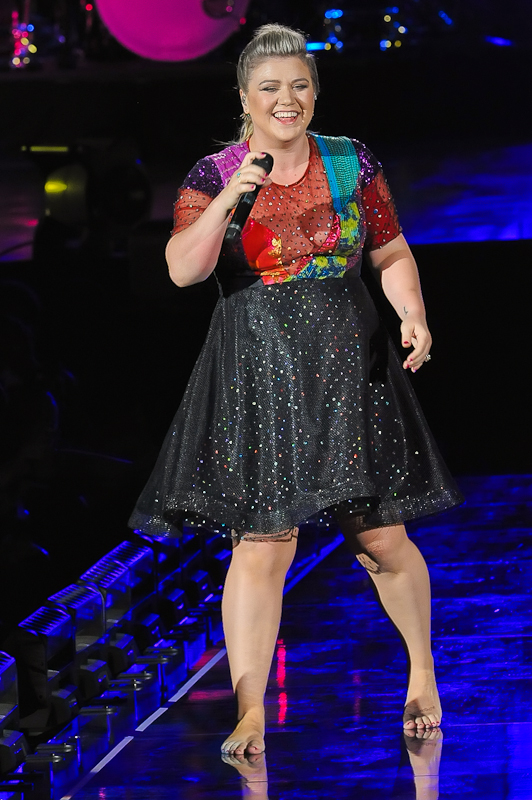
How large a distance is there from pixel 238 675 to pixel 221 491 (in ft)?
1.08

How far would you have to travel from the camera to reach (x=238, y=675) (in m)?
2.25

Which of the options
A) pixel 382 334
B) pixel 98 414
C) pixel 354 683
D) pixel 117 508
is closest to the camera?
pixel 382 334

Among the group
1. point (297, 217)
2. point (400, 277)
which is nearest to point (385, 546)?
point (400, 277)

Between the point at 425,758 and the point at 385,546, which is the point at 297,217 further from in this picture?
the point at 425,758

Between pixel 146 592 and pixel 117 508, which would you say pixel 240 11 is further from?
pixel 146 592

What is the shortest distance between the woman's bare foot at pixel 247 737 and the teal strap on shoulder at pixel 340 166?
0.89 metres

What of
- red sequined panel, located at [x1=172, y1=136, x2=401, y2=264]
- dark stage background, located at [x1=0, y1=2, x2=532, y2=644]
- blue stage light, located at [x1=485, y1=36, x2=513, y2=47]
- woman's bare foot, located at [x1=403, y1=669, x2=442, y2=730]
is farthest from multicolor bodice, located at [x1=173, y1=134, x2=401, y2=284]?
blue stage light, located at [x1=485, y1=36, x2=513, y2=47]

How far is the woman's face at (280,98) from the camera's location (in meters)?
2.20

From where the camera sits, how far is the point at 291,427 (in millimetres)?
2188

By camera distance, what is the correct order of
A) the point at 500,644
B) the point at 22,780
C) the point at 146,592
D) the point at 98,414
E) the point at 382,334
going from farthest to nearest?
the point at 98,414
the point at 146,592
the point at 500,644
the point at 382,334
the point at 22,780

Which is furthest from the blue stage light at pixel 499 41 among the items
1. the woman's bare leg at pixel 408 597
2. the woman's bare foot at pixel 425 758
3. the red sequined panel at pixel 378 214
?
the woman's bare foot at pixel 425 758

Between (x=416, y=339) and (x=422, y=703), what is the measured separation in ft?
2.12

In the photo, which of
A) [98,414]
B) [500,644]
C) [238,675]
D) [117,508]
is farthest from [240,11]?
[238,675]

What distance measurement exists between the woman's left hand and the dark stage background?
1.51m
